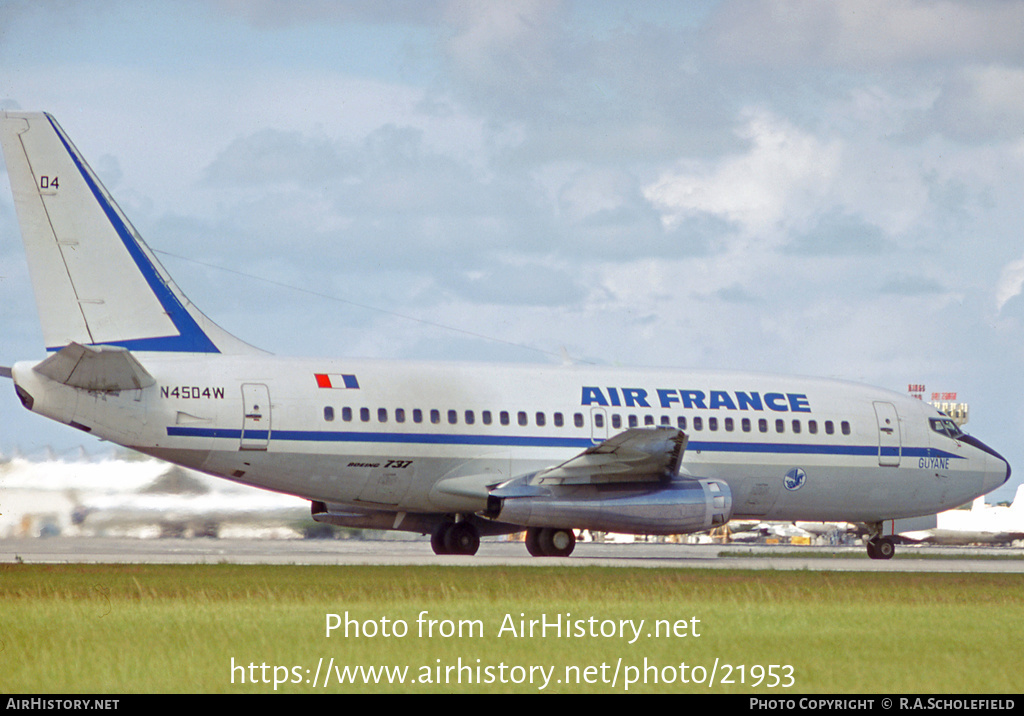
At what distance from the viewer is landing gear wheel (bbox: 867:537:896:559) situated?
33.0m

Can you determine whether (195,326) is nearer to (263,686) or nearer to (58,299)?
(58,299)

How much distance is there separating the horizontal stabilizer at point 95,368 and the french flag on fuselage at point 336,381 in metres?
3.53

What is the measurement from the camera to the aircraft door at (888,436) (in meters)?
33.0

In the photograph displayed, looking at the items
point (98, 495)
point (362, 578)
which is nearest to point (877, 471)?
point (362, 578)

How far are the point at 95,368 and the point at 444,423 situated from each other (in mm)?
7095

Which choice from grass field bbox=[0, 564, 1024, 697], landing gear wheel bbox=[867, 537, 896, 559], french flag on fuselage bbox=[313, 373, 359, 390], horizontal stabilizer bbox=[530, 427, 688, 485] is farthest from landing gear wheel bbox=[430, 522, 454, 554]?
landing gear wheel bbox=[867, 537, 896, 559]

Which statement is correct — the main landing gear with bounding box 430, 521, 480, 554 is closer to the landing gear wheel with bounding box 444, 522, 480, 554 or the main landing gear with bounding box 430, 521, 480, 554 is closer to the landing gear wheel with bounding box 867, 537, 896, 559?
the landing gear wheel with bounding box 444, 522, 480, 554

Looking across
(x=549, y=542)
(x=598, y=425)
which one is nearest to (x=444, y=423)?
(x=598, y=425)

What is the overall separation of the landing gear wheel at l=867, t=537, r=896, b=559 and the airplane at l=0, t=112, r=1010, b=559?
0.05 meters

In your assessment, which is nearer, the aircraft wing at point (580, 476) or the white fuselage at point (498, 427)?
the white fuselage at point (498, 427)

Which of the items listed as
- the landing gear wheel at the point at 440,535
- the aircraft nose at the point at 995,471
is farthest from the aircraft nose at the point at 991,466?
the landing gear wheel at the point at 440,535

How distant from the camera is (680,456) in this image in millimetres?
28500

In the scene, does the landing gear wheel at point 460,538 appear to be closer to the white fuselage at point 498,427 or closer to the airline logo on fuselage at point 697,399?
the white fuselage at point 498,427

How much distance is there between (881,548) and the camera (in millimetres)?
33094
